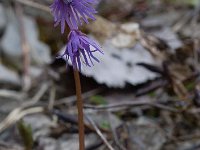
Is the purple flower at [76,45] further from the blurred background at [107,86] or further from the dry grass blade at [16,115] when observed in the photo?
the dry grass blade at [16,115]

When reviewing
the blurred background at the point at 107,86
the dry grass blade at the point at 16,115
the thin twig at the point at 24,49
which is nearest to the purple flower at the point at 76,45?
the blurred background at the point at 107,86

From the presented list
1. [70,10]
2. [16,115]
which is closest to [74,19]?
[70,10]

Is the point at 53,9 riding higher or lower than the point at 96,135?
higher

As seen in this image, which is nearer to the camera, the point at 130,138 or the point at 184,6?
the point at 130,138

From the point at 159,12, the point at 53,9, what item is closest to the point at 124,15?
the point at 159,12

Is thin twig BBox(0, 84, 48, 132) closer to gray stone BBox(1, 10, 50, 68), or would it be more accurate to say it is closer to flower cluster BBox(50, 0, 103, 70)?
gray stone BBox(1, 10, 50, 68)

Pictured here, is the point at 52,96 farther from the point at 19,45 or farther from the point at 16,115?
the point at 19,45

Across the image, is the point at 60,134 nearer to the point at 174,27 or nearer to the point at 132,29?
the point at 132,29

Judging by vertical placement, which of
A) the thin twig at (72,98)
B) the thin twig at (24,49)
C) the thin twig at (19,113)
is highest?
the thin twig at (24,49)
